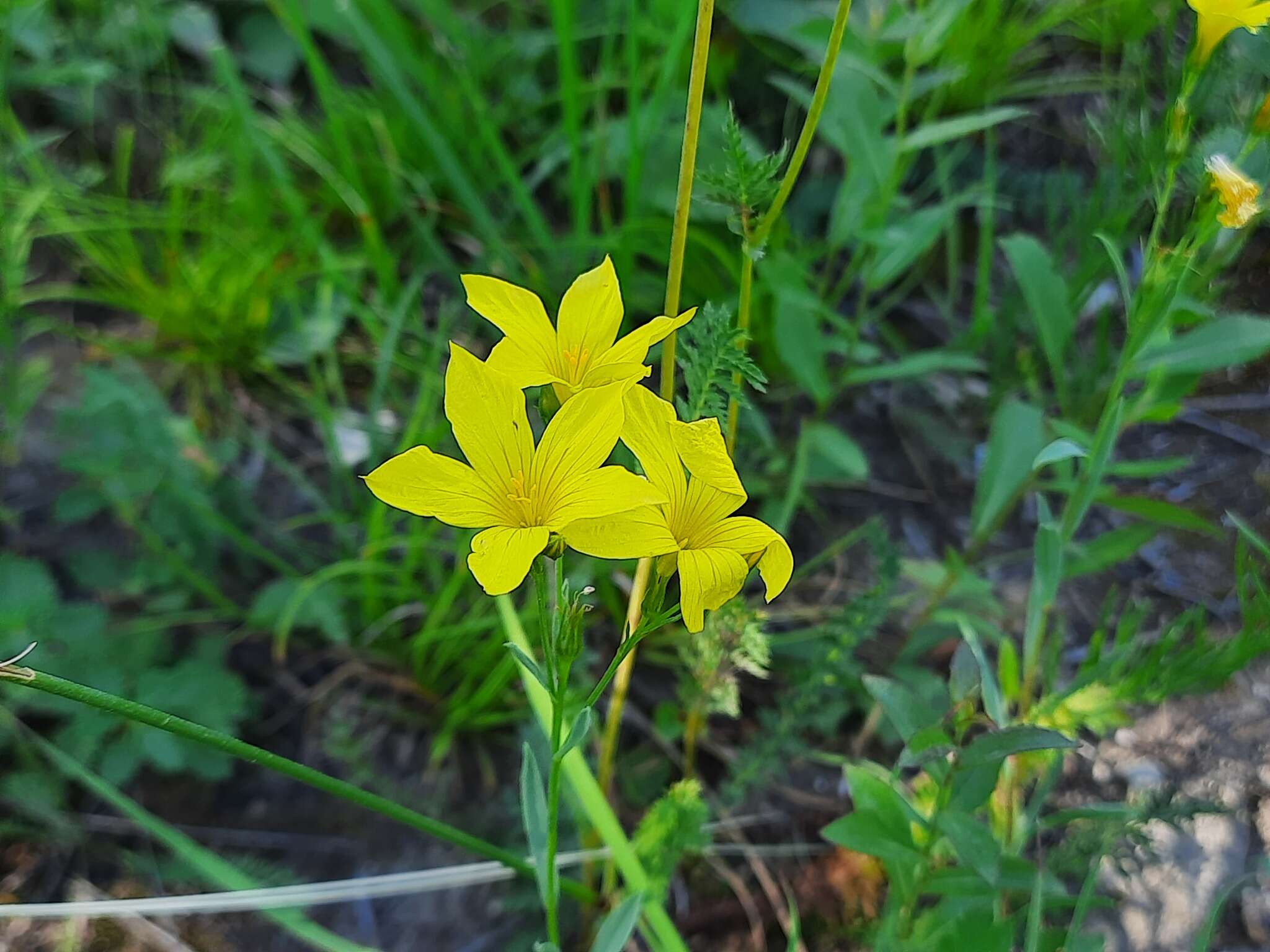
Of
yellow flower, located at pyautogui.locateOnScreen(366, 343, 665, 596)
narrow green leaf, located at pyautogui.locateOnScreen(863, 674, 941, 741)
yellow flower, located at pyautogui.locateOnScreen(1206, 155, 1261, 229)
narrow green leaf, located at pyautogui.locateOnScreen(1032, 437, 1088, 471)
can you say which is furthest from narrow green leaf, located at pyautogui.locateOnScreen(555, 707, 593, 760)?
yellow flower, located at pyautogui.locateOnScreen(1206, 155, 1261, 229)

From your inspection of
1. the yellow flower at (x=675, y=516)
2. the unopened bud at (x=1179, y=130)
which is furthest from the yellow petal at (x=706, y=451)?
the unopened bud at (x=1179, y=130)

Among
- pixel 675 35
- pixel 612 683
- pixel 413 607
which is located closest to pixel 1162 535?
pixel 612 683

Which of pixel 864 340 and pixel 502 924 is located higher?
pixel 864 340

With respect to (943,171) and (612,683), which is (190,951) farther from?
(943,171)

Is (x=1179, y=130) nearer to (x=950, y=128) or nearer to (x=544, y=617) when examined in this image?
(x=950, y=128)

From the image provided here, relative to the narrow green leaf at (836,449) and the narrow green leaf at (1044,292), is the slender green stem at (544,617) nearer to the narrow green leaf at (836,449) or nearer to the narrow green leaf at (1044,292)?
the narrow green leaf at (836,449)

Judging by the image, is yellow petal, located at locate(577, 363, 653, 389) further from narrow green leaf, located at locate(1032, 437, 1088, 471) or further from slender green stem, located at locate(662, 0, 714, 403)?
narrow green leaf, located at locate(1032, 437, 1088, 471)

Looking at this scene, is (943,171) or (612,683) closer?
(612,683)
